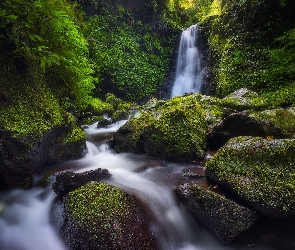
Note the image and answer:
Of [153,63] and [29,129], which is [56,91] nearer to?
[29,129]

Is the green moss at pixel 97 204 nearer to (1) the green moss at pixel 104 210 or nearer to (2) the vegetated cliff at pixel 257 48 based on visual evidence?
(1) the green moss at pixel 104 210

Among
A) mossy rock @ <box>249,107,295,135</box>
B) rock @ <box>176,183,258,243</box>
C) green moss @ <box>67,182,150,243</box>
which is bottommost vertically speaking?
rock @ <box>176,183,258,243</box>

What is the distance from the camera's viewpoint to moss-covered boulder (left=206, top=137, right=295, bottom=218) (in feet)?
11.1

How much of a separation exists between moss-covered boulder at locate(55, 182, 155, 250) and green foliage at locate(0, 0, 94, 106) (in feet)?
8.65

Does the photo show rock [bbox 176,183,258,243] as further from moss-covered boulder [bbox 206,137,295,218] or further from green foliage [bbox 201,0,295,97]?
green foliage [bbox 201,0,295,97]

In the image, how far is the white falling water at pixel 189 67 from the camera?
46.7ft

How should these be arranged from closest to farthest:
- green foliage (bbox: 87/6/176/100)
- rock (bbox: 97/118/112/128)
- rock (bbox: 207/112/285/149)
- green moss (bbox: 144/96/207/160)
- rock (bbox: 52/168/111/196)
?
rock (bbox: 52/168/111/196) < rock (bbox: 207/112/285/149) < green moss (bbox: 144/96/207/160) < rock (bbox: 97/118/112/128) < green foliage (bbox: 87/6/176/100)

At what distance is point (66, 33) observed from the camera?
239 inches

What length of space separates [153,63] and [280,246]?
568 inches

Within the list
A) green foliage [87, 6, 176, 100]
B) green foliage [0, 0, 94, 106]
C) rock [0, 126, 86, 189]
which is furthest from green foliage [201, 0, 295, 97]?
rock [0, 126, 86, 189]

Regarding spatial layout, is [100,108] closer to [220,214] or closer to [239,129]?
[239,129]

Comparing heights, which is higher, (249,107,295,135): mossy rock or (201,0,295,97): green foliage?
(201,0,295,97): green foliage

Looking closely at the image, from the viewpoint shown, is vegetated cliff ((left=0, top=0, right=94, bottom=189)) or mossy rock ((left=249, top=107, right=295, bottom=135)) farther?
mossy rock ((left=249, top=107, right=295, bottom=135))

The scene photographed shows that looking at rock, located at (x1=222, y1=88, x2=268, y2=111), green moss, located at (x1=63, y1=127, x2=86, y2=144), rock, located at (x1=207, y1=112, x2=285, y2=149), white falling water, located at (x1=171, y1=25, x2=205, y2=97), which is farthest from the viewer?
white falling water, located at (x1=171, y1=25, x2=205, y2=97)
